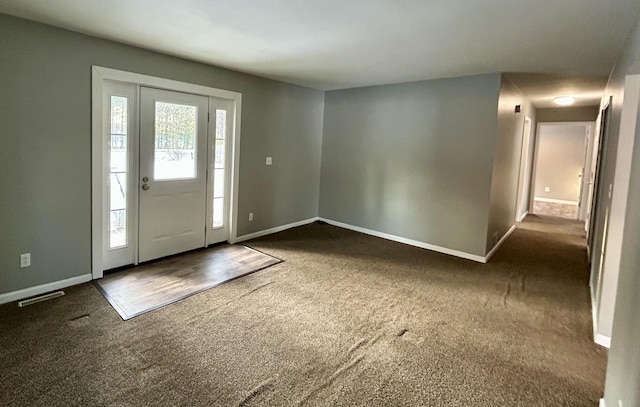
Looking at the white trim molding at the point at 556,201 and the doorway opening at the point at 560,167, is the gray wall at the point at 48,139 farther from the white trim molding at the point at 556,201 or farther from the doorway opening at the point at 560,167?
the white trim molding at the point at 556,201

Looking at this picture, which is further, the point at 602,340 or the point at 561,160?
the point at 561,160

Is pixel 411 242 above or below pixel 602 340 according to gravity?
above

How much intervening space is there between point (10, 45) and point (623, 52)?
16.6ft

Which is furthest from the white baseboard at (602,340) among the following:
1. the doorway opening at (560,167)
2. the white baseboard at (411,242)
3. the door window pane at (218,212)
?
the doorway opening at (560,167)

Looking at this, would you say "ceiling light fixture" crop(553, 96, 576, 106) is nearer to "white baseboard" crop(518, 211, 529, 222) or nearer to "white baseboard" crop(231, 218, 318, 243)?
"white baseboard" crop(518, 211, 529, 222)

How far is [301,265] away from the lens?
4047mm

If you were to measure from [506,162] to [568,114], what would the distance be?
3.17 m

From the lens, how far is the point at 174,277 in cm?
356

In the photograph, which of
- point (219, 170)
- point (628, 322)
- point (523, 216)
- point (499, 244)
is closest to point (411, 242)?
point (499, 244)

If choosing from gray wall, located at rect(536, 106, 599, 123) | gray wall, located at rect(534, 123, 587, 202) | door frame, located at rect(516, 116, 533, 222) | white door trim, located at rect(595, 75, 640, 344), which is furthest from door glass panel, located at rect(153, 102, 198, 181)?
gray wall, located at rect(534, 123, 587, 202)

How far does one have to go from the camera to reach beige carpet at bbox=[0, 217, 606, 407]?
1979mm

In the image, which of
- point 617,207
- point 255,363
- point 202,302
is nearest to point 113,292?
point 202,302

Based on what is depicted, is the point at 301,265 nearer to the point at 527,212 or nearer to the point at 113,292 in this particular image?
the point at 113,292

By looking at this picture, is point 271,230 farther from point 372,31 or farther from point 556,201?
point 556,201
